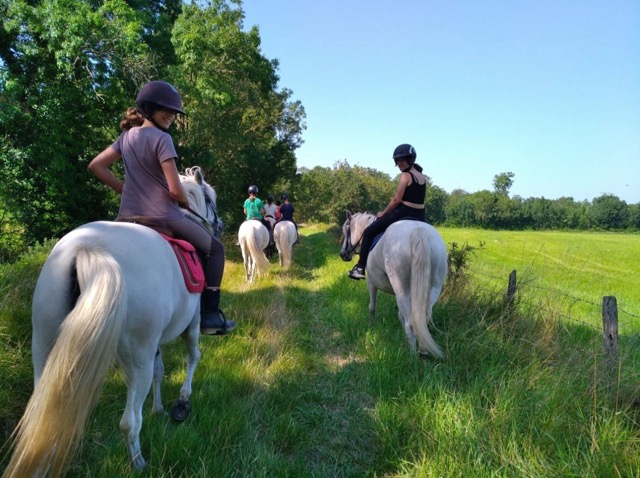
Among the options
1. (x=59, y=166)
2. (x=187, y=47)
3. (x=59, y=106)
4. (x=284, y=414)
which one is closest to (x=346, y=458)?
(x=284, y=414)

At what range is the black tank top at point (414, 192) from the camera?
4.95 metres

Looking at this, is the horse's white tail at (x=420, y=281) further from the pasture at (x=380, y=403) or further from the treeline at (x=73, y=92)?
the treeline at (x=73, y=92)

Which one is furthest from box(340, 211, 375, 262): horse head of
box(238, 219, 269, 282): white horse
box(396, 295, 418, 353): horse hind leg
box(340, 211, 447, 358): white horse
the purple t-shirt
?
the purple t-shirt

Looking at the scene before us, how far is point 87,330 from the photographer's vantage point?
1659mm

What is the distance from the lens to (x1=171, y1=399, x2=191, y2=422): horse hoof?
295 centimetres

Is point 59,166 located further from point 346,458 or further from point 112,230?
point 346,458

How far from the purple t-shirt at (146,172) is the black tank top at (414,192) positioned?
3373mm

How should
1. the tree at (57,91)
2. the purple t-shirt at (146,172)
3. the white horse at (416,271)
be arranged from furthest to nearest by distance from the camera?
the tree at (57,91) < the white horse at (416,271) < the purple t-shirt at (146,172)

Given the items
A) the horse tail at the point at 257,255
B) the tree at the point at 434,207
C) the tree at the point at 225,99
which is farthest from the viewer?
the tree at the point at 434,207

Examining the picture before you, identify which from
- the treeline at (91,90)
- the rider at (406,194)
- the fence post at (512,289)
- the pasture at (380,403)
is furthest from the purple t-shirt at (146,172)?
the treeline at (91,90)

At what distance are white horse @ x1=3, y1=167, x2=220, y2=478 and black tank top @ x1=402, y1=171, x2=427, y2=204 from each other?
12.0 ft

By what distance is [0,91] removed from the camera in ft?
25.4

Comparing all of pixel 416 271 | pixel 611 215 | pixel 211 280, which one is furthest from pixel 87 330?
pixel 611 215

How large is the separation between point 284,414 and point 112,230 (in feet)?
A: 7.03
